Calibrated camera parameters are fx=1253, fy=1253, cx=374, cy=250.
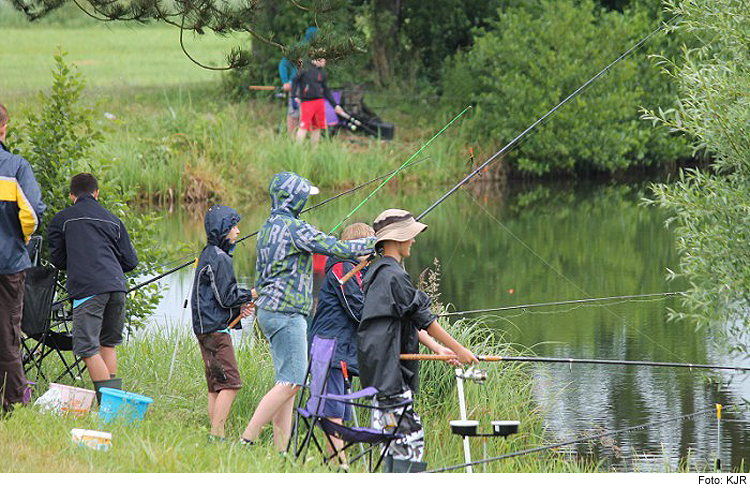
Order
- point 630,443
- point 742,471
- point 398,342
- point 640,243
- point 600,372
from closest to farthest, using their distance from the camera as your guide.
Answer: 1. point 398,342
2. point 742,471
3. point 630,443
4. point 600,372
5. point 640,243

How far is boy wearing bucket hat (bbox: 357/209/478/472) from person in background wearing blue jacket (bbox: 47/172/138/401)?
1.50 meters

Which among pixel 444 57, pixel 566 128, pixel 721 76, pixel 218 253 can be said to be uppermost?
pixel 444 57

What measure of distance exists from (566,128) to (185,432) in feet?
49.7

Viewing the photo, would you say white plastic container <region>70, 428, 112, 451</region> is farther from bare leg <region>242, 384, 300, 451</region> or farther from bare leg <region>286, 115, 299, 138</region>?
bare leg <region>286, 115, 299, 138</region>

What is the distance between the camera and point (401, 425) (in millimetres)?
4859

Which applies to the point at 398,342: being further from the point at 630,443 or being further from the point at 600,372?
the point at 600,372

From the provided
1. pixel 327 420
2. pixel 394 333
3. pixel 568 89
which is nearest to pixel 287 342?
pixel 394 333

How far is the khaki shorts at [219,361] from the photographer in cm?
561

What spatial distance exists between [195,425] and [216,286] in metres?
0.85

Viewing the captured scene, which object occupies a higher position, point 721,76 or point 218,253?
point 721,76

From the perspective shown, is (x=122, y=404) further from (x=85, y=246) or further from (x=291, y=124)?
(x=291, y=124)

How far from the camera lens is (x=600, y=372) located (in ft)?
28.1

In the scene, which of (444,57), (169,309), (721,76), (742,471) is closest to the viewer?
(721,76)

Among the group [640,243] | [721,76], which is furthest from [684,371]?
[640,243]
